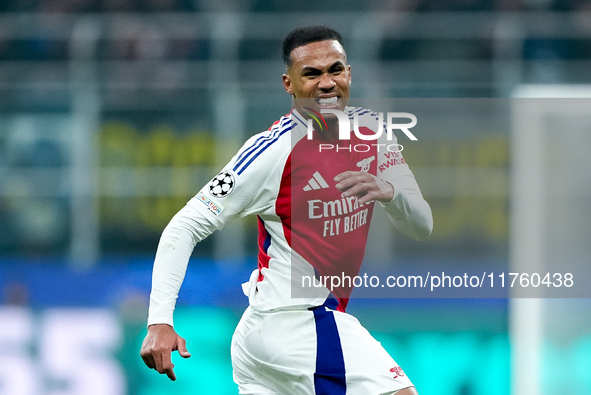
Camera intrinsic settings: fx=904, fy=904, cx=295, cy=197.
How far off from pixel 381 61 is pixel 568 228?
7.64 feet

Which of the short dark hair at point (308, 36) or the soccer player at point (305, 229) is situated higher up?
the short dark hair at point (308, 36)

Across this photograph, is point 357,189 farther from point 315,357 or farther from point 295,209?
point 315,357

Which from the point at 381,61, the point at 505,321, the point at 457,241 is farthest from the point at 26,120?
the point at 505,321

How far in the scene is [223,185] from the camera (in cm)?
296

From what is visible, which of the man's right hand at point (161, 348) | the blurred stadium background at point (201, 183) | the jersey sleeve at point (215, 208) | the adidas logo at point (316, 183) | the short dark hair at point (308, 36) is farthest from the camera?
the blurred stadium background at point (201, 183)

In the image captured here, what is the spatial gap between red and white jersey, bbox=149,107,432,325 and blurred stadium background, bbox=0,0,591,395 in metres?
2.64

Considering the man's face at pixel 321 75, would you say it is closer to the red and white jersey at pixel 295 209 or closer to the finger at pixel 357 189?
the red and white jersey at pixel 295 209

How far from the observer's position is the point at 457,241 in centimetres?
623

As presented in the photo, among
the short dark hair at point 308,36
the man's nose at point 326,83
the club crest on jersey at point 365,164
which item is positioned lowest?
the club crest on jersey at point 365,164

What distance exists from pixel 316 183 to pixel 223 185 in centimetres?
32

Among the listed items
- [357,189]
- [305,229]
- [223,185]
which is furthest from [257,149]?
[357,189]

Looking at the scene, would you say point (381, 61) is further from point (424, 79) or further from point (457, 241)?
point (457, 241)

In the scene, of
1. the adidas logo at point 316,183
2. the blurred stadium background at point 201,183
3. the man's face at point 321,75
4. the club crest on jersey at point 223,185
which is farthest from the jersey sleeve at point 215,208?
the blurred stadium background at point 201,183

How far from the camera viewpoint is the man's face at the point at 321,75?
10.3 feet
